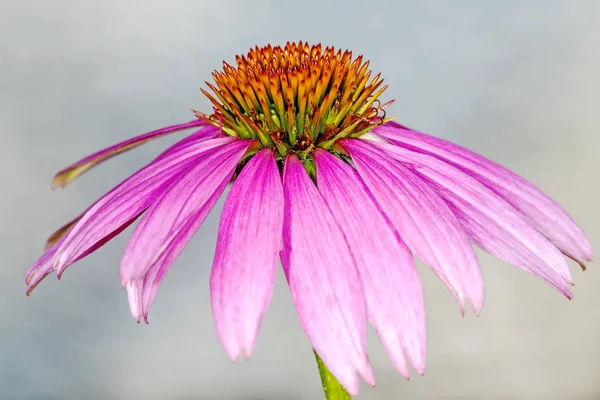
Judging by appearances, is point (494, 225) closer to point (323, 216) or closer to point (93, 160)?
point (323, 216)

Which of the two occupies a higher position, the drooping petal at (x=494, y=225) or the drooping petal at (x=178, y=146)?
the drooping petal at (x=178, y=146)

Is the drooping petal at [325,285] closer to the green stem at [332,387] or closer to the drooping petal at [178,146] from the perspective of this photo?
the green stem at [332,387]

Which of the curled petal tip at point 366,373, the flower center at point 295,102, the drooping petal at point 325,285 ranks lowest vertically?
the curled petal tip at point 366,373

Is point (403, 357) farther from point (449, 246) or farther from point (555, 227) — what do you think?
point (555, 227)

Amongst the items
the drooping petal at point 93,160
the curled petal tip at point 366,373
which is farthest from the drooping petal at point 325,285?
the drooping petal at point 93,160

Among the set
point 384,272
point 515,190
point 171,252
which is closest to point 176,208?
point 171,252

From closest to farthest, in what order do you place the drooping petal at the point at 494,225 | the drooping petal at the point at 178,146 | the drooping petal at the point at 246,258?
1. the drooping petal at the point at 246,258
2. the drooping petal at the point at 494,225
3. the drooping petal at the point at 178,146
